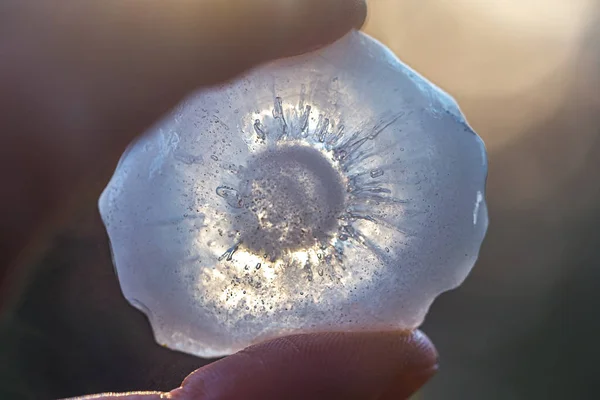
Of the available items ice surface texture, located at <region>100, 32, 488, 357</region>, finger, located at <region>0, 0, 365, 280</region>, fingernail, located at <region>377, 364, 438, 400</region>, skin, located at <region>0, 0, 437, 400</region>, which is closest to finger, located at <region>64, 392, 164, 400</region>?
skin, located at <region>0, 0, 437, 400</region>

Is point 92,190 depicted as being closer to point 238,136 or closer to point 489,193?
point 238,136

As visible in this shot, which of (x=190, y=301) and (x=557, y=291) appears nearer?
(x=190, y=301)

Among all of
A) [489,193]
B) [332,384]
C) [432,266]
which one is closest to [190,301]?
[332,384]

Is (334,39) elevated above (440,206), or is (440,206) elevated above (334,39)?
(334,39)

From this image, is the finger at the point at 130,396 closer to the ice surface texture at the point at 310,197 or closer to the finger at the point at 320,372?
the finger at the point at 320,372

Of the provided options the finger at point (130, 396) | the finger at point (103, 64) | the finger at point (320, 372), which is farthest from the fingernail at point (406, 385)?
the finger at point (103, 64)

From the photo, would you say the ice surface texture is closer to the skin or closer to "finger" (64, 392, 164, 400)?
the skin
